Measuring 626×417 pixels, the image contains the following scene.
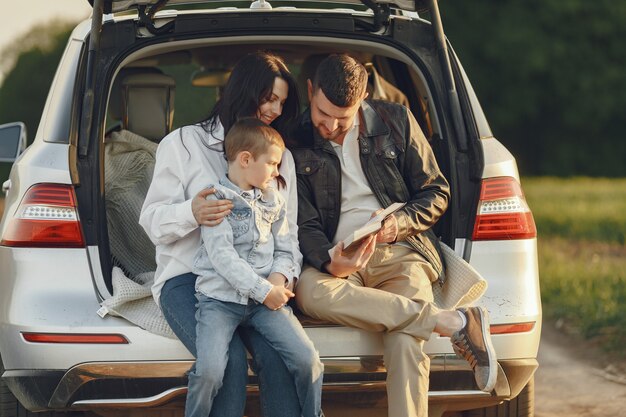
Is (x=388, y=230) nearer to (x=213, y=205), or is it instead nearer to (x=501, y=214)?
(x=501, y=214)

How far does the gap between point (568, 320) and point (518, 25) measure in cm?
3288

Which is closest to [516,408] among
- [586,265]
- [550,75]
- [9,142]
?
[9,142]

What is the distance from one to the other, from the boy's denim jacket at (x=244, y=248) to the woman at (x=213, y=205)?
1.9 inches

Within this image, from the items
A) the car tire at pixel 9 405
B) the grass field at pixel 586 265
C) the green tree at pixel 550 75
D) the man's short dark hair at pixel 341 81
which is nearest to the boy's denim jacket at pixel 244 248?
the man's short dark hair at pixel 341 81

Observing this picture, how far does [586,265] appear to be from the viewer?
9.45m

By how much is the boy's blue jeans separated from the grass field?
3.43m

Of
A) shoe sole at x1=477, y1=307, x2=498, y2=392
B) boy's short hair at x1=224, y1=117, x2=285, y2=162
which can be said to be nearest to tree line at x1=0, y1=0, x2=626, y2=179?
boy's short hair at x1=224, y1=117, x2=285, y2=162

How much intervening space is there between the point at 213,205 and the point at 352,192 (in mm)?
616

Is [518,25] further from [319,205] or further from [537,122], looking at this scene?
[319,205]

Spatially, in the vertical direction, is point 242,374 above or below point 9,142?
below

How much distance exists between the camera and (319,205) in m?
4.15

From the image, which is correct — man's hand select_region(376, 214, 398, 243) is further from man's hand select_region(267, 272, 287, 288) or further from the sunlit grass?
the sunlit grass

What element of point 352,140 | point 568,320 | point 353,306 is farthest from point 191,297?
point 568,320

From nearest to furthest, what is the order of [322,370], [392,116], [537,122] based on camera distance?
[322,370]
[392,116]
[537,122]
